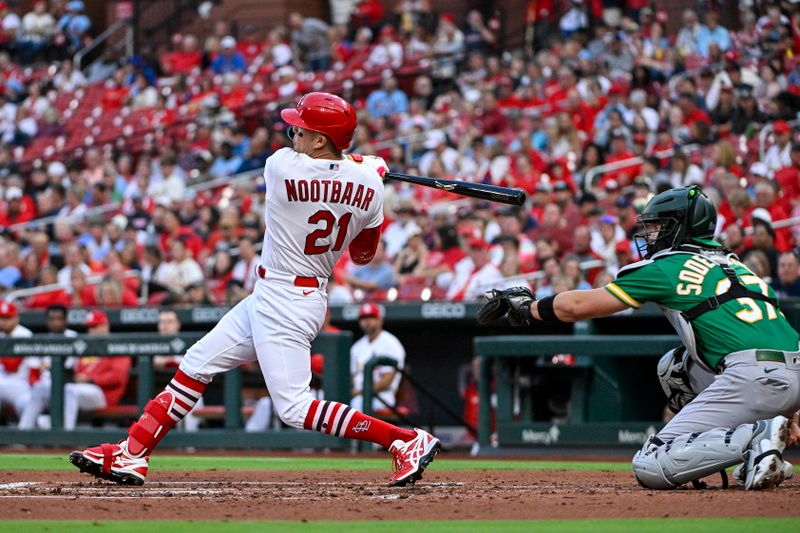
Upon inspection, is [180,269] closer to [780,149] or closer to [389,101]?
[389,101]

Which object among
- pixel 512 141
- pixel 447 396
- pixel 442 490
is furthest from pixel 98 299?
pixel 442 490

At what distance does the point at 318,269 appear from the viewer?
6227 millimetres

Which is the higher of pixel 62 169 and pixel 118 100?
pixel 118 100

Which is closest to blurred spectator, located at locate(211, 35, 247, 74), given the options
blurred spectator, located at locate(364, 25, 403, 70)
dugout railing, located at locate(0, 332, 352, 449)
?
blurred spectator, located at locate(364, 25, 403, 70)

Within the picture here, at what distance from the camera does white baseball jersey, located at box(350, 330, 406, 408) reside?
37.4 feet

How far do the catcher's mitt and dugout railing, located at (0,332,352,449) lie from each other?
4.64 metres

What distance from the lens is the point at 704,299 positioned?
19.4ft

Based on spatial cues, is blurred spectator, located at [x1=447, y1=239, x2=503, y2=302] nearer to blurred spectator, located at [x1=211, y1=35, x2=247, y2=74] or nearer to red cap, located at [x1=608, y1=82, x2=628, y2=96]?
red cap, located at [x1=608, y1=82, x2=628, y2=96]

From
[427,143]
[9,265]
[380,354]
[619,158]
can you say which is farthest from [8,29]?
[380,354]

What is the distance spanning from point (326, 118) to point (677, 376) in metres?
2.16

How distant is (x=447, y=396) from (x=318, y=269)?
22.3 ft

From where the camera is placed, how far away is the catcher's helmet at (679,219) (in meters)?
6.17

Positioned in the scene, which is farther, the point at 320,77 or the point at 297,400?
the point at 320,77

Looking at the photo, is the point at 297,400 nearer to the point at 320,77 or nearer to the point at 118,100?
the point at 320,77
